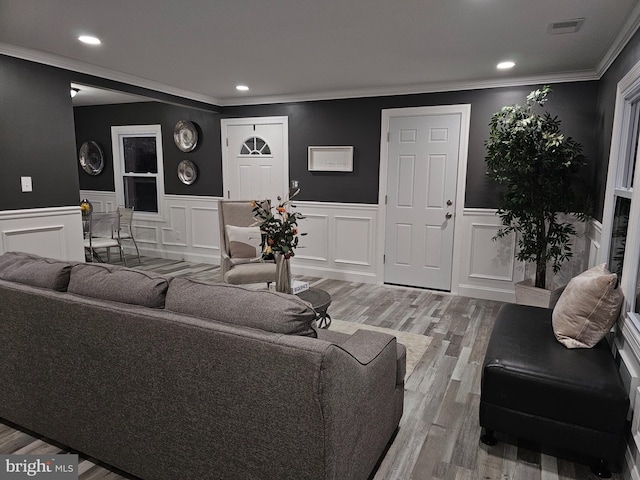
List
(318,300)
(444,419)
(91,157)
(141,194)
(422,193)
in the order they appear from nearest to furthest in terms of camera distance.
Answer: (444,419)
(318,300)
(422,193)
(141,194)
(91,157)

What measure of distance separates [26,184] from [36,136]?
0.44 meters

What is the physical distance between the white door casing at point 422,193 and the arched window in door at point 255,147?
5.65 feet

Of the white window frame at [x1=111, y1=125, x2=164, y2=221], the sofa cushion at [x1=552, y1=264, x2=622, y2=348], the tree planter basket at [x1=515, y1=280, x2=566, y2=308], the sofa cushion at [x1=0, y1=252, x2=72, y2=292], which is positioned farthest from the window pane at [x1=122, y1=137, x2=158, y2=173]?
the sofa cushion at [x1=552, y1=264, x2=622, y2=348]

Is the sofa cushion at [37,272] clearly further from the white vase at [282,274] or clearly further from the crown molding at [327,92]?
the crown molding at [327,92]

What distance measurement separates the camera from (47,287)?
6.35 feet

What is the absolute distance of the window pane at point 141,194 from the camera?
6809 mm

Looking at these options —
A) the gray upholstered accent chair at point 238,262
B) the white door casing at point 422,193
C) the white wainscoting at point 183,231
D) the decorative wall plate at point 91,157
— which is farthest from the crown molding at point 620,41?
the decorative wall plate at point 91,157

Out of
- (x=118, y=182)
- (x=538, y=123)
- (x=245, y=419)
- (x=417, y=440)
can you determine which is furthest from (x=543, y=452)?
(x=118, y=182)

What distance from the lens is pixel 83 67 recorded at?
396 centimetres

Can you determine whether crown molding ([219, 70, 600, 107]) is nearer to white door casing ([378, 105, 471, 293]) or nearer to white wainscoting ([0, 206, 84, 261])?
white door casing ([378, 105, 471, 293])

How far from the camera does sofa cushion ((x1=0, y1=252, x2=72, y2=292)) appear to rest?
193 cm

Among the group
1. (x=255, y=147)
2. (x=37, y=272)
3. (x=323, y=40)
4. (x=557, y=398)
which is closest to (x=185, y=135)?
(x=255, y=147)

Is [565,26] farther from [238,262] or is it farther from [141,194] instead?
[141,194]

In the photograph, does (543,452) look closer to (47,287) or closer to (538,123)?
(47,287)
